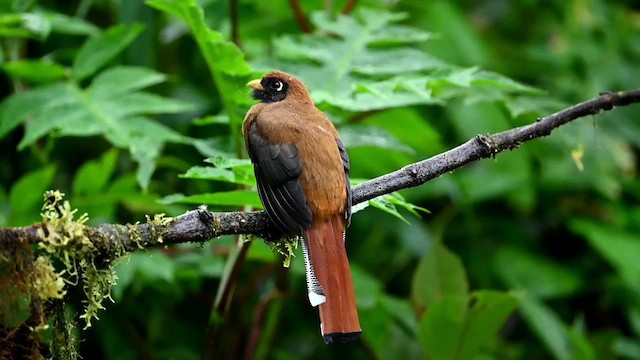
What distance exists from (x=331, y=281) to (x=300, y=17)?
1.83 meters

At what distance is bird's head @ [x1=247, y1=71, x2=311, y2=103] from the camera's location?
287 centimetres

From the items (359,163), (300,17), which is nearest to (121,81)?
(300,17)

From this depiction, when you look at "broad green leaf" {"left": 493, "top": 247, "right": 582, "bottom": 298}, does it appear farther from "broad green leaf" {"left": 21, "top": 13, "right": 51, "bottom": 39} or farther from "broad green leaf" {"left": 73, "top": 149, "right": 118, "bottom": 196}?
"broad green leaf" {"left": 21, "top": 13, "right": 51, "bottom": 39}

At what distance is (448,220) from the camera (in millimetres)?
4664

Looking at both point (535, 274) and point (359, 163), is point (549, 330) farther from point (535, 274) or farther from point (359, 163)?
point (359, 163)

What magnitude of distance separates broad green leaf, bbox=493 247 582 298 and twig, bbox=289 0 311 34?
5.31 ft

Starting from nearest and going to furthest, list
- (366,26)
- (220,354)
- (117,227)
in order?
(117,227) < (220,354) < (366,26)

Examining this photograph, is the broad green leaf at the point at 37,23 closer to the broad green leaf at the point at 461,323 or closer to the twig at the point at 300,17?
the twig at the point at 300,17

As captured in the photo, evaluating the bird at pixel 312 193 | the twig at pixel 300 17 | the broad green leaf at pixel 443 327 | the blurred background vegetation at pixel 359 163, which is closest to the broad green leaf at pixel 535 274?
the blurred background vegetation at pixel 359 163

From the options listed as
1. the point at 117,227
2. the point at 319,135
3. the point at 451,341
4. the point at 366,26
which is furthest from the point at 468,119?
the point at 117,227

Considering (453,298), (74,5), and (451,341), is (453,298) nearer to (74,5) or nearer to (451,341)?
(451,341)

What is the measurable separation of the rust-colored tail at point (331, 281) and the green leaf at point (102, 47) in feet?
4.58

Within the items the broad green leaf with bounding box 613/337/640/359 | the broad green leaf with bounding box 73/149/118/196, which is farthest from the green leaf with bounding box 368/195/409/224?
the broad green leaf with bounding box 613/337/640/359

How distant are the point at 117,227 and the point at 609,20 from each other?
4034mm
